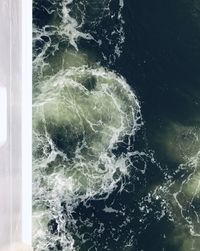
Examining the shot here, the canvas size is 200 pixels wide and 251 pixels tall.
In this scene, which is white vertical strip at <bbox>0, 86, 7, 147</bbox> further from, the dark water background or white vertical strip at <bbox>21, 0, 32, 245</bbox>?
the dark water background

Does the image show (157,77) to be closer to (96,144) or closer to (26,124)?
(96,144)

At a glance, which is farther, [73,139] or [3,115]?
[73,139]

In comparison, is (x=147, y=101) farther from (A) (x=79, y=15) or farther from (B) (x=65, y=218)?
(B) (x=65, y=218)

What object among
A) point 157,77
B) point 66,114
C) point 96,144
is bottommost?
point 96,144

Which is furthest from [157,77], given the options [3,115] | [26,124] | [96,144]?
[3,115]

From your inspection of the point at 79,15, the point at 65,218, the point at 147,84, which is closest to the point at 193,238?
the point at 65,218

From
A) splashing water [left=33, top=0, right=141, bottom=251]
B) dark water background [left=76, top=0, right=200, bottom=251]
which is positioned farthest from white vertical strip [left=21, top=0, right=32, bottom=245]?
dark water background [left=76, top=0, right=200, bottom=251]

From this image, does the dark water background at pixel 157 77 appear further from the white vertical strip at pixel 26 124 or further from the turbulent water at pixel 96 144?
the white vertical strip at pixel 26 124
